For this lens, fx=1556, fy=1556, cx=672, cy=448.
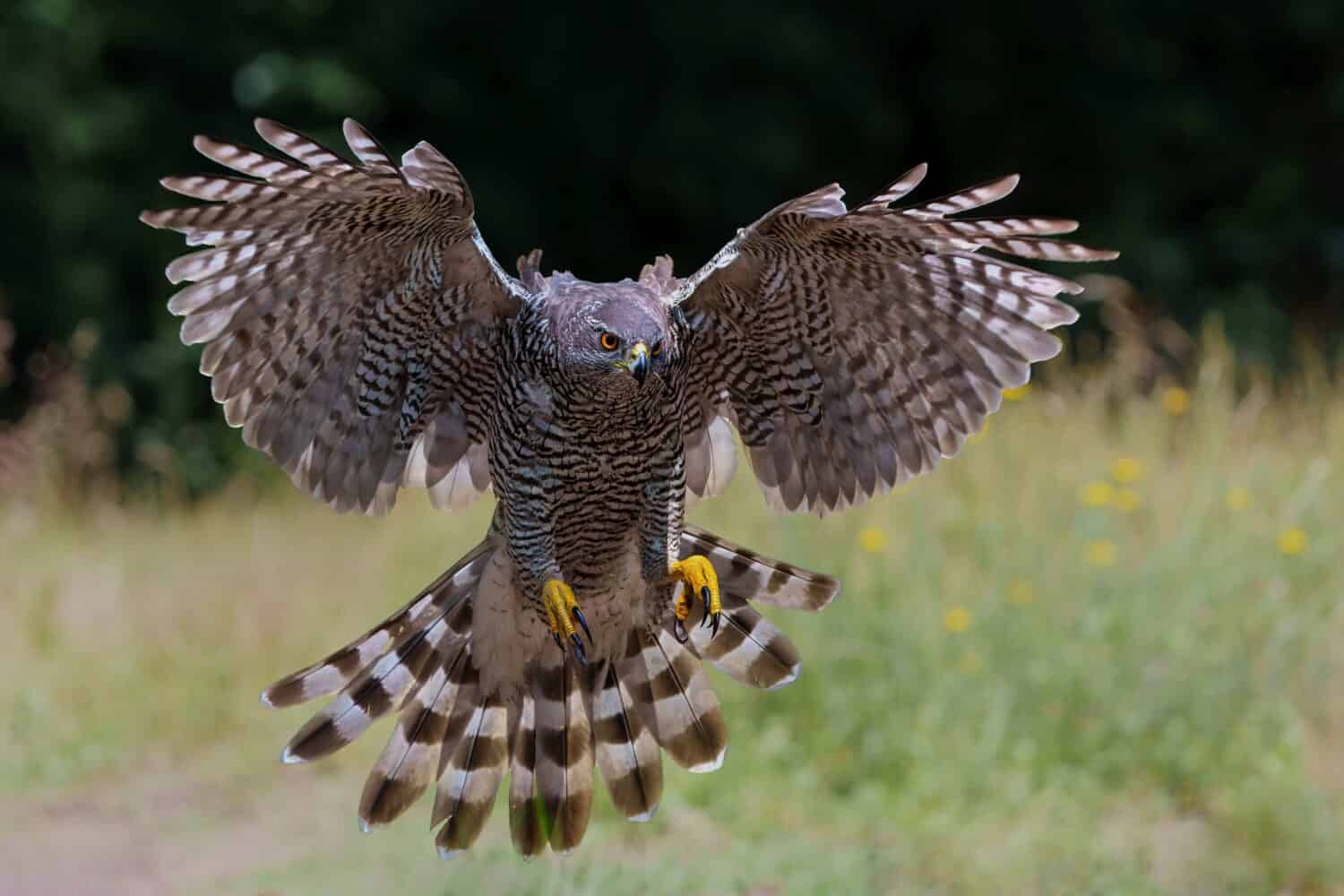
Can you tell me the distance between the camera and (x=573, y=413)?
3.48 m

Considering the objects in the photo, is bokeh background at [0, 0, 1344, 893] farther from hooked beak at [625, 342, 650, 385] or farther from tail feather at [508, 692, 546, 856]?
hooked beak at [625, 342, 650, 385]

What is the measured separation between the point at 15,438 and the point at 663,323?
7246mm

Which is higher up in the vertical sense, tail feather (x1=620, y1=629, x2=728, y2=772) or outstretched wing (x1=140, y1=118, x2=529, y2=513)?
outstretched wing (x1=140, y1=118, x2=529, y2=513)

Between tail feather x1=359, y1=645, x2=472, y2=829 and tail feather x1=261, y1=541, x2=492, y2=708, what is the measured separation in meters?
0.13

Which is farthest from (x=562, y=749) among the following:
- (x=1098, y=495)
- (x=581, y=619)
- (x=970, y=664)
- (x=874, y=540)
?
(x=1098, y=495)

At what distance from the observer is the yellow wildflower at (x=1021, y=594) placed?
5648 mm

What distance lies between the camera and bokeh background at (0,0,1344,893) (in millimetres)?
4961

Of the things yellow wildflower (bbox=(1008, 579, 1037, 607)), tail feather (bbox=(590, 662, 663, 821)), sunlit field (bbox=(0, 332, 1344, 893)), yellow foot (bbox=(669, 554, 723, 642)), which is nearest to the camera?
yellow foot (bbox=(669, 554, 723, 642))

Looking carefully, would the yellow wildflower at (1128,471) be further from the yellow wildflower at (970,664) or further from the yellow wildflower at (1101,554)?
the yellow wildflower at (970,664)

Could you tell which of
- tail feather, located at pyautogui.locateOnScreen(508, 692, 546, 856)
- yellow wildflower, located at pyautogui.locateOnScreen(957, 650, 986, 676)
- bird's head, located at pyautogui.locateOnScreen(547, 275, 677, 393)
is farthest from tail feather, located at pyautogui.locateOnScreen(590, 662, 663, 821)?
yellow wildflower, located at pyautogui.locateOnScreen(957, 650, 986, 676)

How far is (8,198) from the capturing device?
41.1 ft

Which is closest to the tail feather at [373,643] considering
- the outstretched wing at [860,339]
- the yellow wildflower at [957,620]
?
the outstretched wing at [860,339]

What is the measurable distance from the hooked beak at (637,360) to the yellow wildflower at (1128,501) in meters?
3.13

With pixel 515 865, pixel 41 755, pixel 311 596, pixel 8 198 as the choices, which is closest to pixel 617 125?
pixel 8 198
